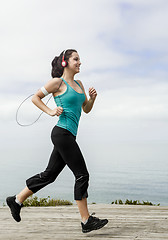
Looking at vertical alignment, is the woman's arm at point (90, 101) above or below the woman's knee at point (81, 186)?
above

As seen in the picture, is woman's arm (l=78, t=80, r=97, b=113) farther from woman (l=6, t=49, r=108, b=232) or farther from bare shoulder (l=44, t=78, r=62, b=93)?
bare shoulder (l=44, t=78, r=62, b=93)

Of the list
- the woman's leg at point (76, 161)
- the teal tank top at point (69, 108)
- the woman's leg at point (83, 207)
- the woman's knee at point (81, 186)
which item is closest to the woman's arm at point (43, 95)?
the teal tank top at point (69, 108)

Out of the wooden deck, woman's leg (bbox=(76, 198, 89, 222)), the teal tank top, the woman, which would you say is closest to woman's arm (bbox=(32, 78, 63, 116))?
the woman

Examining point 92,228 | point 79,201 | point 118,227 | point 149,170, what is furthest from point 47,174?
point 149,170

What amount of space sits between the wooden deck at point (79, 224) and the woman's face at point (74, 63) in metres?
1.90

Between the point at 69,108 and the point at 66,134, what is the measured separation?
0.95 feet

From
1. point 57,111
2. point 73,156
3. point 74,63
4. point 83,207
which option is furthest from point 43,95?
point 83,207

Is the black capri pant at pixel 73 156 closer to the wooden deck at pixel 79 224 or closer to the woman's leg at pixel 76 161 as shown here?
the woman's leg at pixel 76 161

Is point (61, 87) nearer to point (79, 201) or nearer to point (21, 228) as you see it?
point (79, 201)

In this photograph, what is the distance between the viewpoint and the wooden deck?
4.50 m

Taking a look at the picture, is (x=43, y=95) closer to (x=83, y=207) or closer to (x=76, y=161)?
(x=76, y=161)

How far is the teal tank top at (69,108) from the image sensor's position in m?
4.39

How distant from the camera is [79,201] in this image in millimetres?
4410

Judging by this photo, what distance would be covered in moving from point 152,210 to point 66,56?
2864 millimetres
